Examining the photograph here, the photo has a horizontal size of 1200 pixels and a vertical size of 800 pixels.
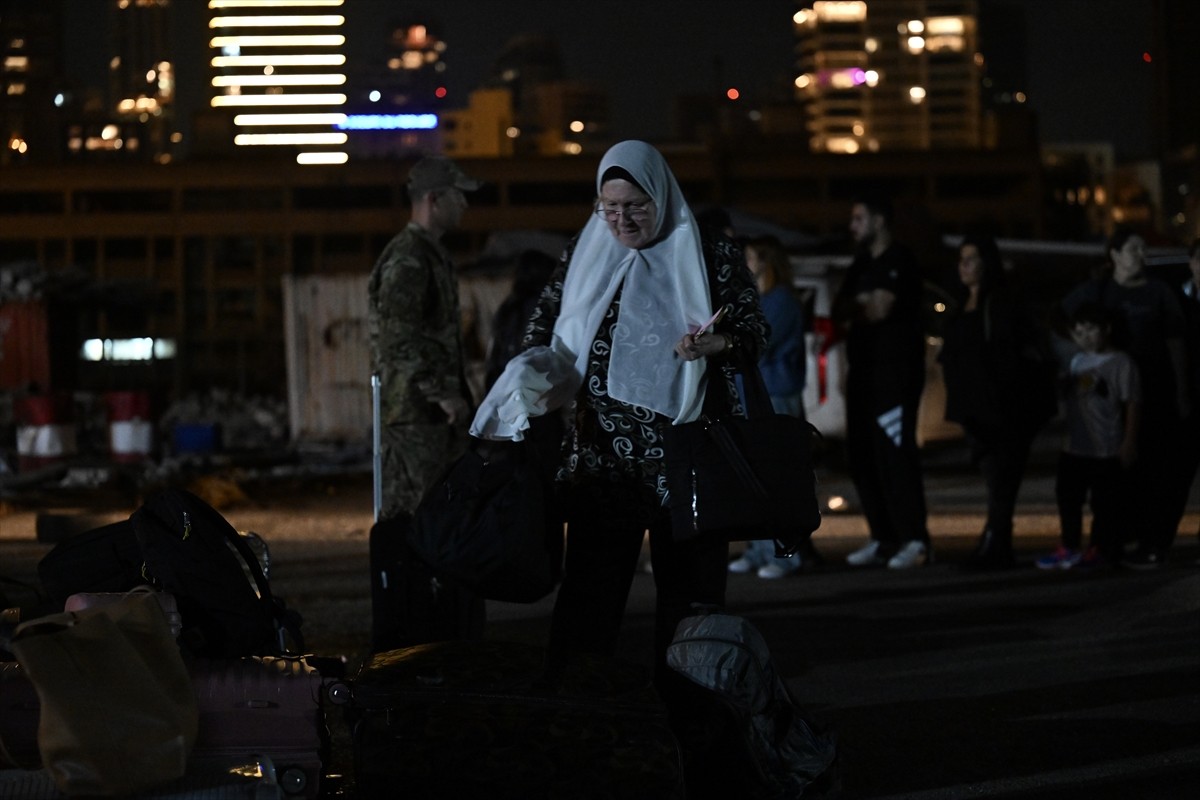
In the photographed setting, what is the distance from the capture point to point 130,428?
18.1 metres

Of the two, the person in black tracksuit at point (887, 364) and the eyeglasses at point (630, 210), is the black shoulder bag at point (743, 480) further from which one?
the person in black tracksuit at point (887, 364)

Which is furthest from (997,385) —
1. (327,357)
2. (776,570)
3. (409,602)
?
(327,357)

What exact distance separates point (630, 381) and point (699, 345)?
241 mm

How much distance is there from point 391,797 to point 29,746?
0.85 m

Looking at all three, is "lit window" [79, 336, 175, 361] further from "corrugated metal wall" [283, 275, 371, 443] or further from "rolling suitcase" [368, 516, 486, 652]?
"rolling suitcase" [368, 516, 486, 652]

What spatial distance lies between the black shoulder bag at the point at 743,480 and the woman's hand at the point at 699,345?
0.19 meters

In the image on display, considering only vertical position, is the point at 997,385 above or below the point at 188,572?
above

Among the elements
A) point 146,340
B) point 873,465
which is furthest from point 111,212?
point 873,465

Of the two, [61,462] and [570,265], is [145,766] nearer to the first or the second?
[570,265]

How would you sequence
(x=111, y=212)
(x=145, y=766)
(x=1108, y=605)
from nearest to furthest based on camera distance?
(x=145, y=766) → (x=1108, y=605) → (x=111, y=212)

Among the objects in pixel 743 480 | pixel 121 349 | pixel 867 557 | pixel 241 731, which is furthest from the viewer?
pixel 121 349

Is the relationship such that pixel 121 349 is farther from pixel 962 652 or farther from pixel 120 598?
pixel 120 598

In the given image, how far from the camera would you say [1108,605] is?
805cm

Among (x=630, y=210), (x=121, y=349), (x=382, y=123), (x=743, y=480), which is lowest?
(x=121, y=349)
